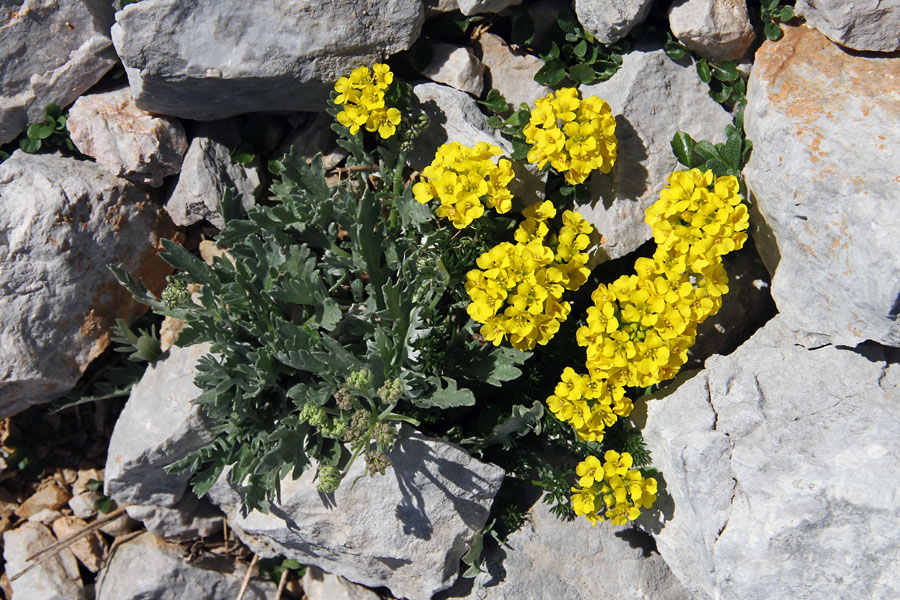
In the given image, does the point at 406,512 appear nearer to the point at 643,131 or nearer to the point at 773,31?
the point at 643,131

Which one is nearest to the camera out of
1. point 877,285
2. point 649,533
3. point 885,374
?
point 877,285

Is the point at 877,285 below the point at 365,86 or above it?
below

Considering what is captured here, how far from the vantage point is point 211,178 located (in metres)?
4.31

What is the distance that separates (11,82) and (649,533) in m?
4.54

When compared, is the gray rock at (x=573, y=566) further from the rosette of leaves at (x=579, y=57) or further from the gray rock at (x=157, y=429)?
the rosette of leaves at (x=579, y=57)

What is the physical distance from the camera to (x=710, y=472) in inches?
143

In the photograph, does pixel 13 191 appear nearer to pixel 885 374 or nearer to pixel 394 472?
pixel 394 472

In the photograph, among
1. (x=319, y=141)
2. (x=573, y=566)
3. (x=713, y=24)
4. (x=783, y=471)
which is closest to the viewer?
(x=783, y=471)

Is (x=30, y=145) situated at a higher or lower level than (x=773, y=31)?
higher

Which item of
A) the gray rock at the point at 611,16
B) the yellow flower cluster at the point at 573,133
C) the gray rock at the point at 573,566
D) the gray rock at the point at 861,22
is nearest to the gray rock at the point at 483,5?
the gray rock at the point at 611,16

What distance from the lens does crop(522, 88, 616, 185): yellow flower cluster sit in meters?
3.66

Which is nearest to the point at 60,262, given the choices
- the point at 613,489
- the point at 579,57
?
the point at 579,57

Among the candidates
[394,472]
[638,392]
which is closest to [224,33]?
[394,472]

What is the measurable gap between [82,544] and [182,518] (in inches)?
30.0
